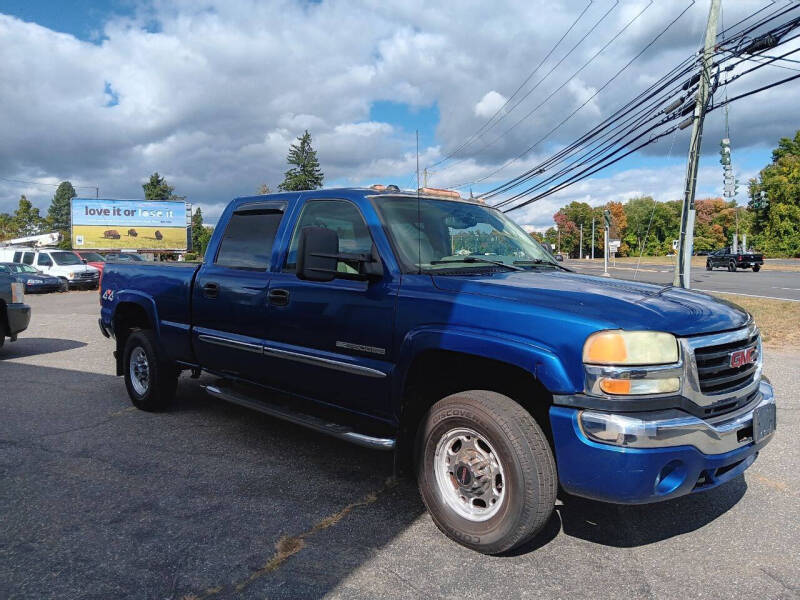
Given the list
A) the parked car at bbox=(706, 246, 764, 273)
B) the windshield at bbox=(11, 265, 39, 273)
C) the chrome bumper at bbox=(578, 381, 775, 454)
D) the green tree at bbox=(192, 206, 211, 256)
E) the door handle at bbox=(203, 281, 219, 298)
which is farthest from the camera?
the green tree at bbox=(192, 206, 211, 256)

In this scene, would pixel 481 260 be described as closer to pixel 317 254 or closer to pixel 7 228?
pixel 317 254

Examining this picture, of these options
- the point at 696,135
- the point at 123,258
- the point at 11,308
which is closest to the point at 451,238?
the point at 11,308

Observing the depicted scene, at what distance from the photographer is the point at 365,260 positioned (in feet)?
11.4

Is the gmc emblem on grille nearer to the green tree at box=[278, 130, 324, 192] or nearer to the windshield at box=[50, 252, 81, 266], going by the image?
the windshield at box=[50, 252, 81, 266]

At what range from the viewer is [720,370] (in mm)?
2852

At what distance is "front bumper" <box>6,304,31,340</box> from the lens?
28.1ft

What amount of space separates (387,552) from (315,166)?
257 ft

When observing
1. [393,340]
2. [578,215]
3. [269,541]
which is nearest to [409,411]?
[393,340]

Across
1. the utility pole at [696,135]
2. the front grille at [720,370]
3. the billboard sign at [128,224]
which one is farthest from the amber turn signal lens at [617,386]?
the billboard sign at [128,224]

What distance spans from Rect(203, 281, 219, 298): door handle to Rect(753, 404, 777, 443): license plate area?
3678mm

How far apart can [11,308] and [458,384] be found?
313 inches

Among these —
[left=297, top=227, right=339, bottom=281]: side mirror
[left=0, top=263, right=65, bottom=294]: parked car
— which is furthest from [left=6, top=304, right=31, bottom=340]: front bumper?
[left=0, top=263, right=65, bottom=294]: parked car

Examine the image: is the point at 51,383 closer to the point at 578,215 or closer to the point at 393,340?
the point at 393,340

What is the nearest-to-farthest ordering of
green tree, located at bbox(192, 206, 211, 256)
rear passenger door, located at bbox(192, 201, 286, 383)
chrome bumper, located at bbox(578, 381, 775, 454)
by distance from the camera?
chrome bumper, located at bbox(578, 381, 775, 454) < rear passenger door, located at bbox(192, 201, 286, 383) < green tree, located at bbox(192, 206, 211, 256)
